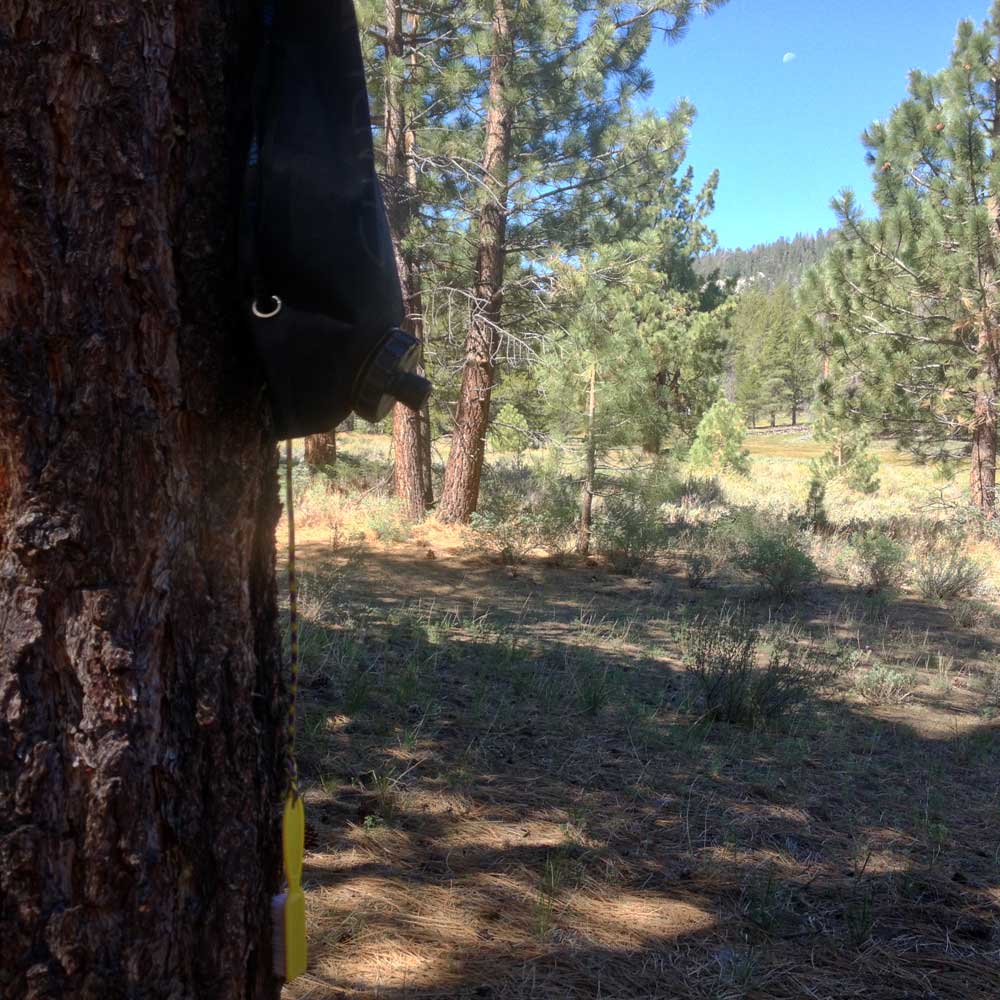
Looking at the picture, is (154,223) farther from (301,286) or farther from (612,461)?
(612,461)

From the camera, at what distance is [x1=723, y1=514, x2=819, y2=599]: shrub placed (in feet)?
26.7

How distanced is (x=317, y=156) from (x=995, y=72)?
1263cm

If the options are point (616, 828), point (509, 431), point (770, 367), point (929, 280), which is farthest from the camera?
point (770, 367)

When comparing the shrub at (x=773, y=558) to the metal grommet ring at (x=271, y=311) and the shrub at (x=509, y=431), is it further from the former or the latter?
the metal grommet ring at (x=271, y=311)

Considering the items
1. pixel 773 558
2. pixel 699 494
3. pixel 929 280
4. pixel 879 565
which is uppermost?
pixel 929 280

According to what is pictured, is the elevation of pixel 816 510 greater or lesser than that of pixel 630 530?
greater

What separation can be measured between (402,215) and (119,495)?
32.9ft

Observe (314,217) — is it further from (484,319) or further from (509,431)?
(509,431)

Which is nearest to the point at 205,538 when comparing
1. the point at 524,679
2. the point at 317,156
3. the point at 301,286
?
the point at 301,286

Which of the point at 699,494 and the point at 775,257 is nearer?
the point at 699,494

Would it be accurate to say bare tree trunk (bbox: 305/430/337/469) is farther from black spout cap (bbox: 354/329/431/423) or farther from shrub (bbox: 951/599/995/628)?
black spout cap (bbox: 354/329/431/423)

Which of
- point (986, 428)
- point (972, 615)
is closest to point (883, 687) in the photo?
point (972, 615)

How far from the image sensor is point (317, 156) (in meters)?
1.17

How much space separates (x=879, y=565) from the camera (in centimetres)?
913
